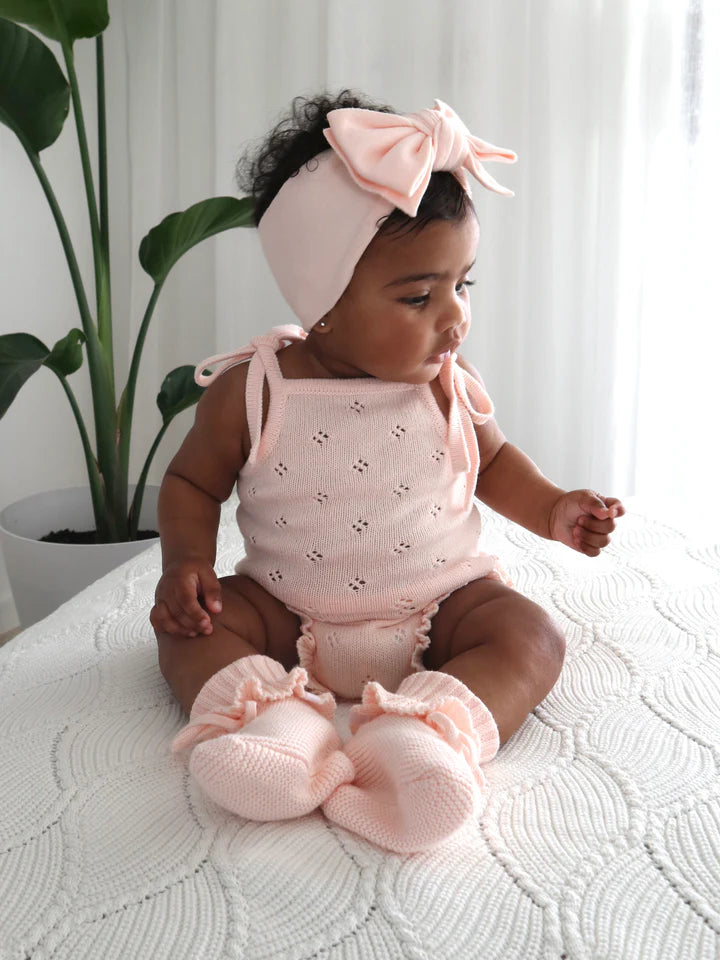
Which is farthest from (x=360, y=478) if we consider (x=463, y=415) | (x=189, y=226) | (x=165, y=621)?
(x=189, y=226)

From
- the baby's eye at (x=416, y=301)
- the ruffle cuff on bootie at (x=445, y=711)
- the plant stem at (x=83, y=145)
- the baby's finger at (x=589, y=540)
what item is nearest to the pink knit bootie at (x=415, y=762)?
the ruffle cuff on bootie at (x=445, y=711)

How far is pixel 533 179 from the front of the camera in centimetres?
207

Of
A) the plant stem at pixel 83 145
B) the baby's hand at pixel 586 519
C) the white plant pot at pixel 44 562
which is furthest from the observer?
the white plant pot at pixel 44 562

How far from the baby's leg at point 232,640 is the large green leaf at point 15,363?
609mm

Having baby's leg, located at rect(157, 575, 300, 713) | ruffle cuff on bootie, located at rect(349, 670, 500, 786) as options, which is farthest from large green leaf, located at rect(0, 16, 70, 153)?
ruffle cuff on bootie, located at rect(349, 670, 500, 786)

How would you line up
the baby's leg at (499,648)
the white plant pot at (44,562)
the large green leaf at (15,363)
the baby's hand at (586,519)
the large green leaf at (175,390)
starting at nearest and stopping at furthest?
the baby's leg at (499,648) → the baby's hand at (586,519) → the large green leaf at (15,363) → the white plant pot at (44,562) → the large green leaf at (175,390)

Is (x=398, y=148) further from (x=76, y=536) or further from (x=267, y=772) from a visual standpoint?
(x=76, y=536)

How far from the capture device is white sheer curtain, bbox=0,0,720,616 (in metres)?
1.98

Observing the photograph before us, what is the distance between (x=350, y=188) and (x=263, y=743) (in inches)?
21.3

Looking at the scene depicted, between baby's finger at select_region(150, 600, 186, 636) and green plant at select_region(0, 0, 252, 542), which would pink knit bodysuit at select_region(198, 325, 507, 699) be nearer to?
baby's finger at select_region(150, 600, 186, 636)

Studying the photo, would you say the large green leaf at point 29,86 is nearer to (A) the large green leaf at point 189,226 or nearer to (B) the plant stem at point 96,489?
(A) the large green leaf at point 189,226

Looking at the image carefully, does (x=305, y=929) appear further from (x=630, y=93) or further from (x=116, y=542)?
(x=630, y=93)

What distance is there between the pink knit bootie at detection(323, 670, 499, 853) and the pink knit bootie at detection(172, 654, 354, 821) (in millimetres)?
22

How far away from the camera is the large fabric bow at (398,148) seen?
0.90 m
